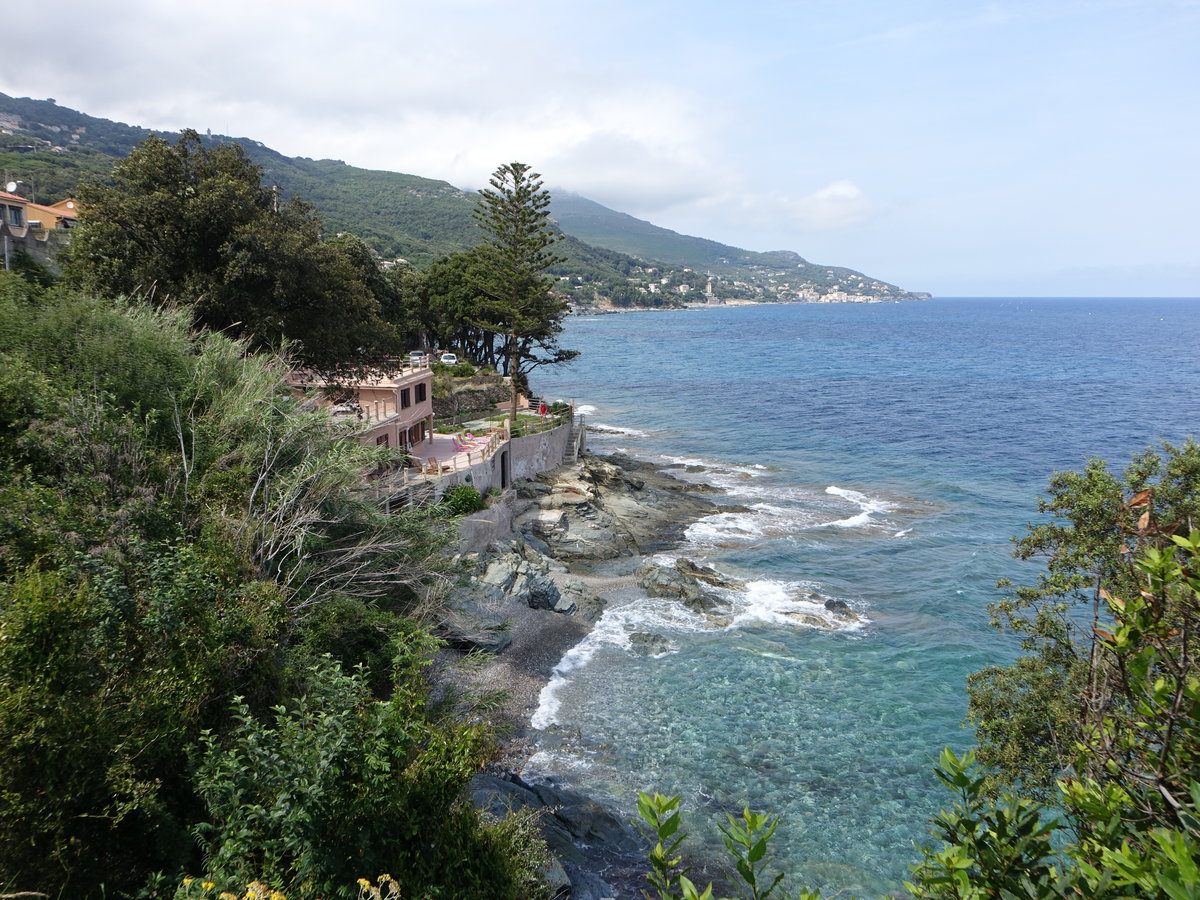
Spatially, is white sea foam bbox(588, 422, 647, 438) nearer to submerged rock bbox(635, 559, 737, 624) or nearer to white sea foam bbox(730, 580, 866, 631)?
submerged rock bbox(635, 559, 737, 624)

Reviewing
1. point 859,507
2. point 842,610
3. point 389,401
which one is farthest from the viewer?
point 859,507

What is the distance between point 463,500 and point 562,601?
172 inches

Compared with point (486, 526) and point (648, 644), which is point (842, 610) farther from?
point (486, 526)

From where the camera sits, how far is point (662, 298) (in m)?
200

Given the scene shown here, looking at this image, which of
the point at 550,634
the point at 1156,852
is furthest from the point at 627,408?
the point at 1156,852

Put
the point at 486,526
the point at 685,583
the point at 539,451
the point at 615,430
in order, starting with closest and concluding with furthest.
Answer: the point at 685,583 < the point at 486,526 < the point at 539,451 < the point at 615,430

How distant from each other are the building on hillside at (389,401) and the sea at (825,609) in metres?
9.07

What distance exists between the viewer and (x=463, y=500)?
21.1m

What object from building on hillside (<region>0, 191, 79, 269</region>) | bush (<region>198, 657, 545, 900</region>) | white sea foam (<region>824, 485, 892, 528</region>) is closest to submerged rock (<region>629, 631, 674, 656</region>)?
bush (<region>198, 657, 545, 900</region>)

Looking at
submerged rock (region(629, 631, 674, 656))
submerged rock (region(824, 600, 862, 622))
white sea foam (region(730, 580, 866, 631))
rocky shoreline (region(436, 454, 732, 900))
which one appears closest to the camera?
rocky shoreline (region(436, 454, 732, 900))

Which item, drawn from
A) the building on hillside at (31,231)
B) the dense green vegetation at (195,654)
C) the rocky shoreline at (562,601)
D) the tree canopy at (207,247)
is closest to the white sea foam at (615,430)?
the rocky shoreline at (562,601)

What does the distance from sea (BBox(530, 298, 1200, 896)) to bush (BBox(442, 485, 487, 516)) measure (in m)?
5.24

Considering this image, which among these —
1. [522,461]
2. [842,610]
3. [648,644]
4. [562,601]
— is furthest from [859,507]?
[562,601]

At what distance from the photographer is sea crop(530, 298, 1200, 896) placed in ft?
42.0
